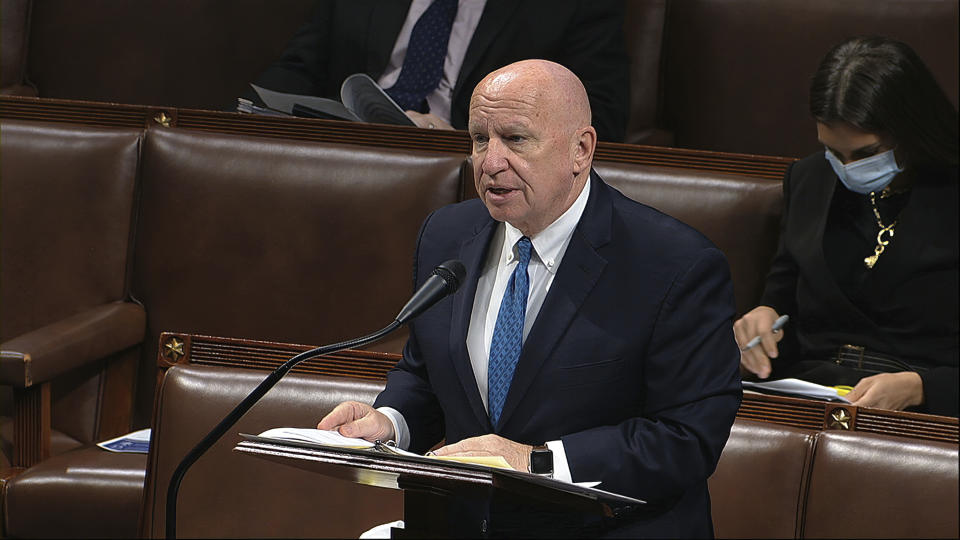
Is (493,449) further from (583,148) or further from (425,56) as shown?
(425,56)

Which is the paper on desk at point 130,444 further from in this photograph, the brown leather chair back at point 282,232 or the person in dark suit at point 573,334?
the person in dark suit at point 573,334

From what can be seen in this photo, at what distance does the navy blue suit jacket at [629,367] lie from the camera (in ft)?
2.16

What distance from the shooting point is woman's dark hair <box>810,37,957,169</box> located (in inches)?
41.1

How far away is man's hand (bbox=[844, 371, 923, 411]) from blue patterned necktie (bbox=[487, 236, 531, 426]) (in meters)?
0.40

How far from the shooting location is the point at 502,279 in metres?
0.73

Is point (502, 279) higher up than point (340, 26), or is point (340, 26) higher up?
point (340, 26)

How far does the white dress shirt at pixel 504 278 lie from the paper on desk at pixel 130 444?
416 mm

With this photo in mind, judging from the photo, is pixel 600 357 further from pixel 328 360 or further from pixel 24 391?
pixel 24 391

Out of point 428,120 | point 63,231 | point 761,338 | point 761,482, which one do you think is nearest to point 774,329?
point 761,338

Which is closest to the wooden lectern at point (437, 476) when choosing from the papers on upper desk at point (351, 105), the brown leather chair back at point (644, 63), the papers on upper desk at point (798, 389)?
the papers on upper desk at point (798, 389)

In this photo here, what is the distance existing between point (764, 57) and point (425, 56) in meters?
0.43

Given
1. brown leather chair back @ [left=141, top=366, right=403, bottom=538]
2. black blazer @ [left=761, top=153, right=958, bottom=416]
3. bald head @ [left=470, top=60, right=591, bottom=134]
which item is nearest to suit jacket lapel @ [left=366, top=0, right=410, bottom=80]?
black blazer @ [left=761, top=153, right=958, bottom=416]

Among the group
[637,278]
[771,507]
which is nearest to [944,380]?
[771,507]

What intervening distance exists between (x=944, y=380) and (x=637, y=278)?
1.50 feet
